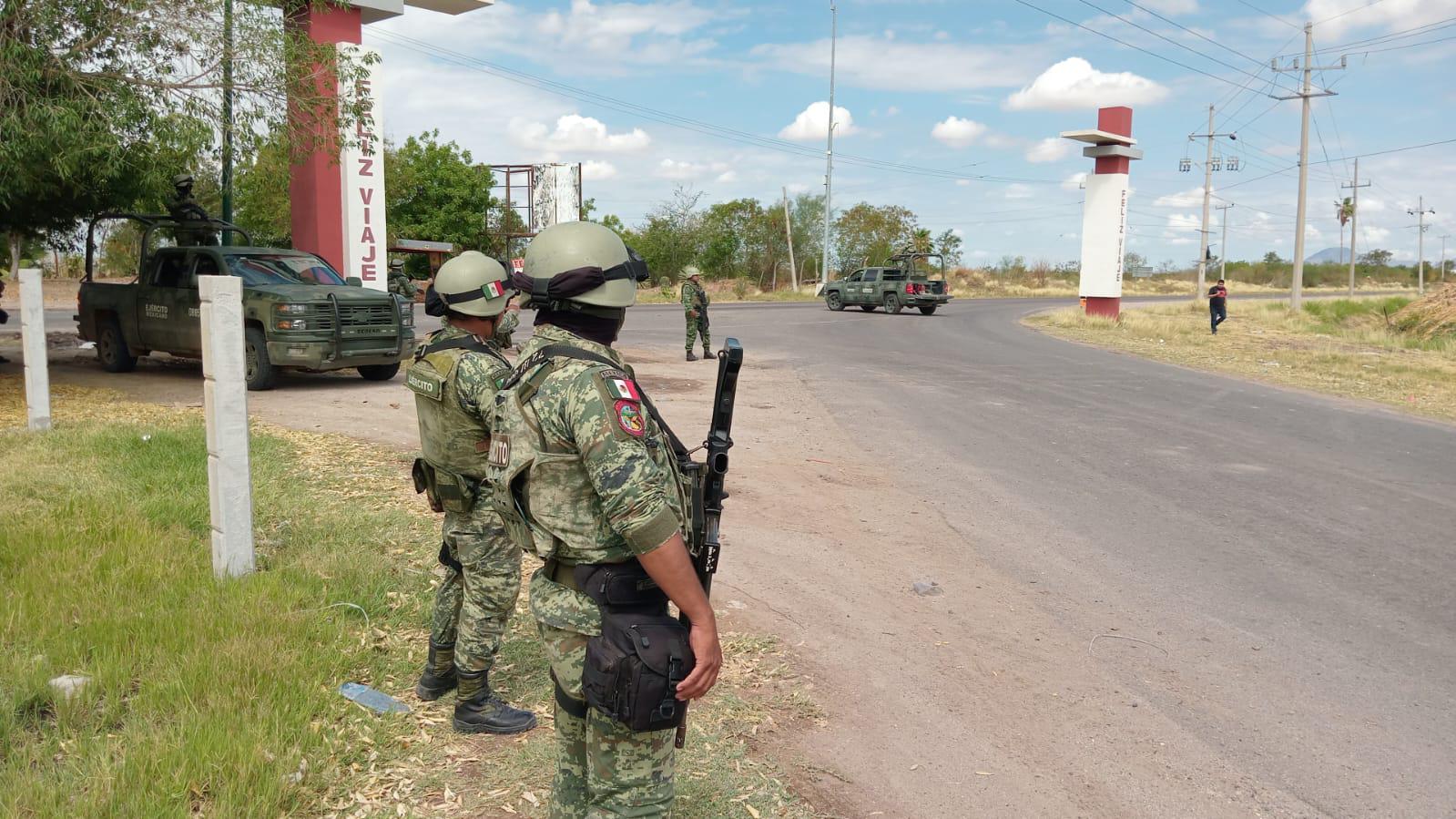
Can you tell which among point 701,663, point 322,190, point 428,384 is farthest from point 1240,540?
point 322,190

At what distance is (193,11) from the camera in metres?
10.3

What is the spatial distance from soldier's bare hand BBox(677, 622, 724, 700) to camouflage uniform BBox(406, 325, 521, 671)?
1627 mm

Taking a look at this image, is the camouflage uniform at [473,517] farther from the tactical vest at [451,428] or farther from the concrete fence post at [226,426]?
the concrete fence post at [226,426]

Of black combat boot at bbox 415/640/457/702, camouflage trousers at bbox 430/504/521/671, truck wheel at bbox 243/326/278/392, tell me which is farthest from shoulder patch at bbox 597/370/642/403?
truck wheel at bbox 243/326/278/392

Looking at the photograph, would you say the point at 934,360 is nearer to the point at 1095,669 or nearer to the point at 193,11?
the point at 193,11

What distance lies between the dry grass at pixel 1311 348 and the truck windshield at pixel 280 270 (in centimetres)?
1362

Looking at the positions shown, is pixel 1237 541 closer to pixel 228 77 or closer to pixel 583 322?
pixel 583 322

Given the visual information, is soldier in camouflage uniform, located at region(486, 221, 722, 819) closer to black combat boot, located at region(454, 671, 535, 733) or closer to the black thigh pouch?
the black thigh pouch

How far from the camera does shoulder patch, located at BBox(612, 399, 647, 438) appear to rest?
2.28 m

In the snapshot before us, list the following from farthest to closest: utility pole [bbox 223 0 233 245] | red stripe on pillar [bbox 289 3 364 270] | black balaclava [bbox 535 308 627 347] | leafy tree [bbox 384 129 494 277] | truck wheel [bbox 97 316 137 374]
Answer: leafy tree [bbox 384 129 494 277] → red stripe on pillar [bbox 289 3 364 270] → truck wheel [bbox 97 316 137 374] → utility pole [bbox 223 0 233 245] → black balaclava [bbox 535 308 627 347]

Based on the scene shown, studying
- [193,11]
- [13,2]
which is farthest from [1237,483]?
[13,2]

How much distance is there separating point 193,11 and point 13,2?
1526 mm

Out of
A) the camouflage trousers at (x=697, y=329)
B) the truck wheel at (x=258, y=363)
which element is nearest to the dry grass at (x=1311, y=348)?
the camouflage trousers at (x=697, y=329)

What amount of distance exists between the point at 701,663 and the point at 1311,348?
2379cm
